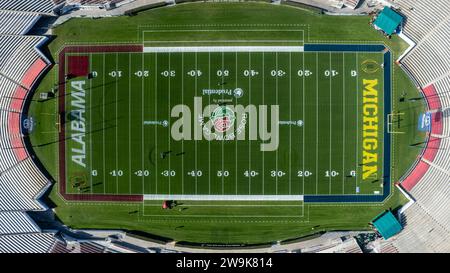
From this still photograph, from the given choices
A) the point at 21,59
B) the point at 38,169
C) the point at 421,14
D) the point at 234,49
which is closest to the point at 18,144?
the point at 38,169

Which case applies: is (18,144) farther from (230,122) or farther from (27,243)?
(230,122)

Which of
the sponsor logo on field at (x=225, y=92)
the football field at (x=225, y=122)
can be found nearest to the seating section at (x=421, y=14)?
the football field at (x=225, y=122)

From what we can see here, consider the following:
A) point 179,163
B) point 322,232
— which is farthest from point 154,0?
point 322,232

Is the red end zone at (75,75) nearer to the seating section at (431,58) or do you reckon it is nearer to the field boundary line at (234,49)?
Result: the field boundary line at (234,49)

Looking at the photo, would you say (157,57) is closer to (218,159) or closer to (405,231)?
(218,159)

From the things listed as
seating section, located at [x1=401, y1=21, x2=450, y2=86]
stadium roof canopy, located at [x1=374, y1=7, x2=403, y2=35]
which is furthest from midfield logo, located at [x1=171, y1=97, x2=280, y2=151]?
seating section, located at [x1=401, y1=21, x2=450, y2=86]
